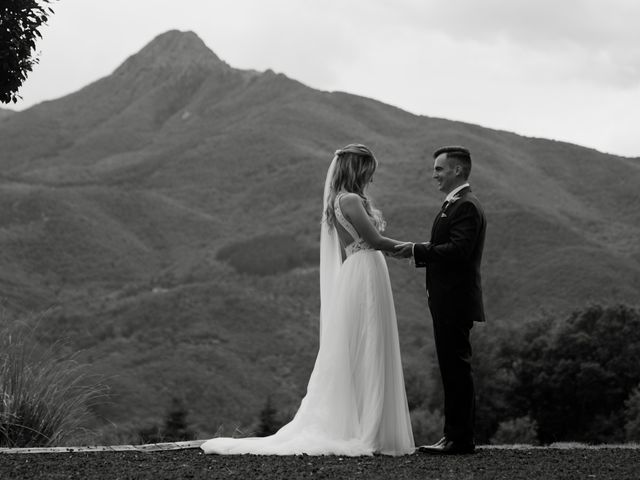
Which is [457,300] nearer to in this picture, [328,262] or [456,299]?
[456,299]

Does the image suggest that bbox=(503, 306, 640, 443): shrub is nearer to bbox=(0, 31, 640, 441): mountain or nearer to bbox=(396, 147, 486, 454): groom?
bbox=(0, 31, 640, 441): mountain

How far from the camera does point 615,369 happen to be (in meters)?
49.4

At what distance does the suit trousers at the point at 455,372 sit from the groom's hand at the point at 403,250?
1.76ft

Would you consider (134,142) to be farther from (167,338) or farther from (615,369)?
(615,369)

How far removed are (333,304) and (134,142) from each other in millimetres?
181165

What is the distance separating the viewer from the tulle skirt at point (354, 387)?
696cm

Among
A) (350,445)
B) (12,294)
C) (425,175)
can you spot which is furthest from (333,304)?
(425,175)

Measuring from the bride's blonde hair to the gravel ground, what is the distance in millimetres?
1942

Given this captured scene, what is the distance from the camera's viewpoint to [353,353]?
740 cm

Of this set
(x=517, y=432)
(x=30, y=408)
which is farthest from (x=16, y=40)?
(x=517, y=432)

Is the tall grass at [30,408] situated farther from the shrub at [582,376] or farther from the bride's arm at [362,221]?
the shrub at [582,376]

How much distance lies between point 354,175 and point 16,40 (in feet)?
11.2

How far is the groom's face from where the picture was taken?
7.17 metres

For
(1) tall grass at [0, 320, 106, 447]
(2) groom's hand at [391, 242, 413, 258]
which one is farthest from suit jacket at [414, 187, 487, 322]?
(1) tall grass at [0, 320, 106, 447]
